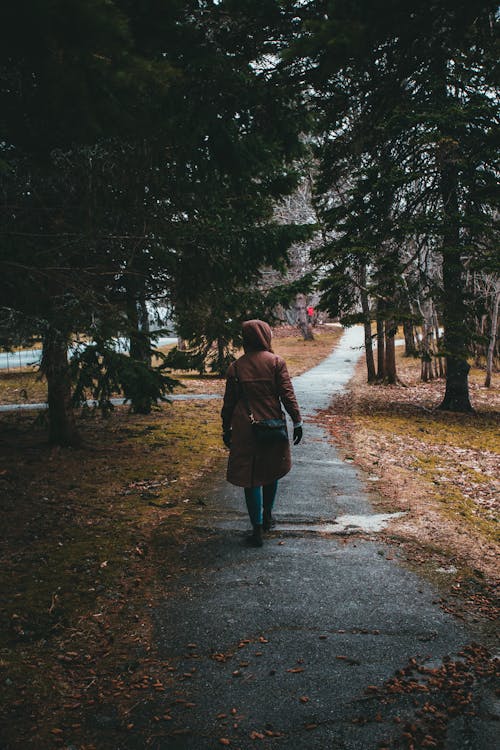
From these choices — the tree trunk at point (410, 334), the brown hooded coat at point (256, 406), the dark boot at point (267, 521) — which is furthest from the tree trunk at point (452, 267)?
the dark boot at point (267, 521)

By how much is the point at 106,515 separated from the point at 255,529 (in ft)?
6.44

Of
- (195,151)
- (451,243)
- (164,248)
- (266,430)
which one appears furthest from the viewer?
(451,243)

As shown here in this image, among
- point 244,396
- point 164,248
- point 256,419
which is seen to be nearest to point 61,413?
point 164,248

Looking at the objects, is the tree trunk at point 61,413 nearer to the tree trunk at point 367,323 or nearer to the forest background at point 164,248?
the forest background at point 164,248

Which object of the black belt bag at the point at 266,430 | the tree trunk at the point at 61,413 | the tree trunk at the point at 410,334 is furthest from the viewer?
the tree trunk at the point at 410,334

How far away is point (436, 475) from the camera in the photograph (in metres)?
9.00

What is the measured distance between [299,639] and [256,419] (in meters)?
2.10

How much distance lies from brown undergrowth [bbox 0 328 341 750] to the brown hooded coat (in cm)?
102

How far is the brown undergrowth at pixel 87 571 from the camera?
10.5ft

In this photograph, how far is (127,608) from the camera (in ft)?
14.3

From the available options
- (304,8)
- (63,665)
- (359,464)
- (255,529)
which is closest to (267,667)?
(63,665)

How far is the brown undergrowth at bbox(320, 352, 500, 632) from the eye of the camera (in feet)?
16.8

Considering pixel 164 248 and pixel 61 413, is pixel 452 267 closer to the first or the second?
pixel 164 248

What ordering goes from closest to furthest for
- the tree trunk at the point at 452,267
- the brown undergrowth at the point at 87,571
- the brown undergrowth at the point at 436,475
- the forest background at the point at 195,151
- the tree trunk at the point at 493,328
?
1. the forest background at the point at 195,151
2. the brown undergrowth at the point at 87,571
3. the brown undergrowth at the point at 436,475
4. the tree trunk at the point at 452,267
5. the tree trunk at the point at 493,328
